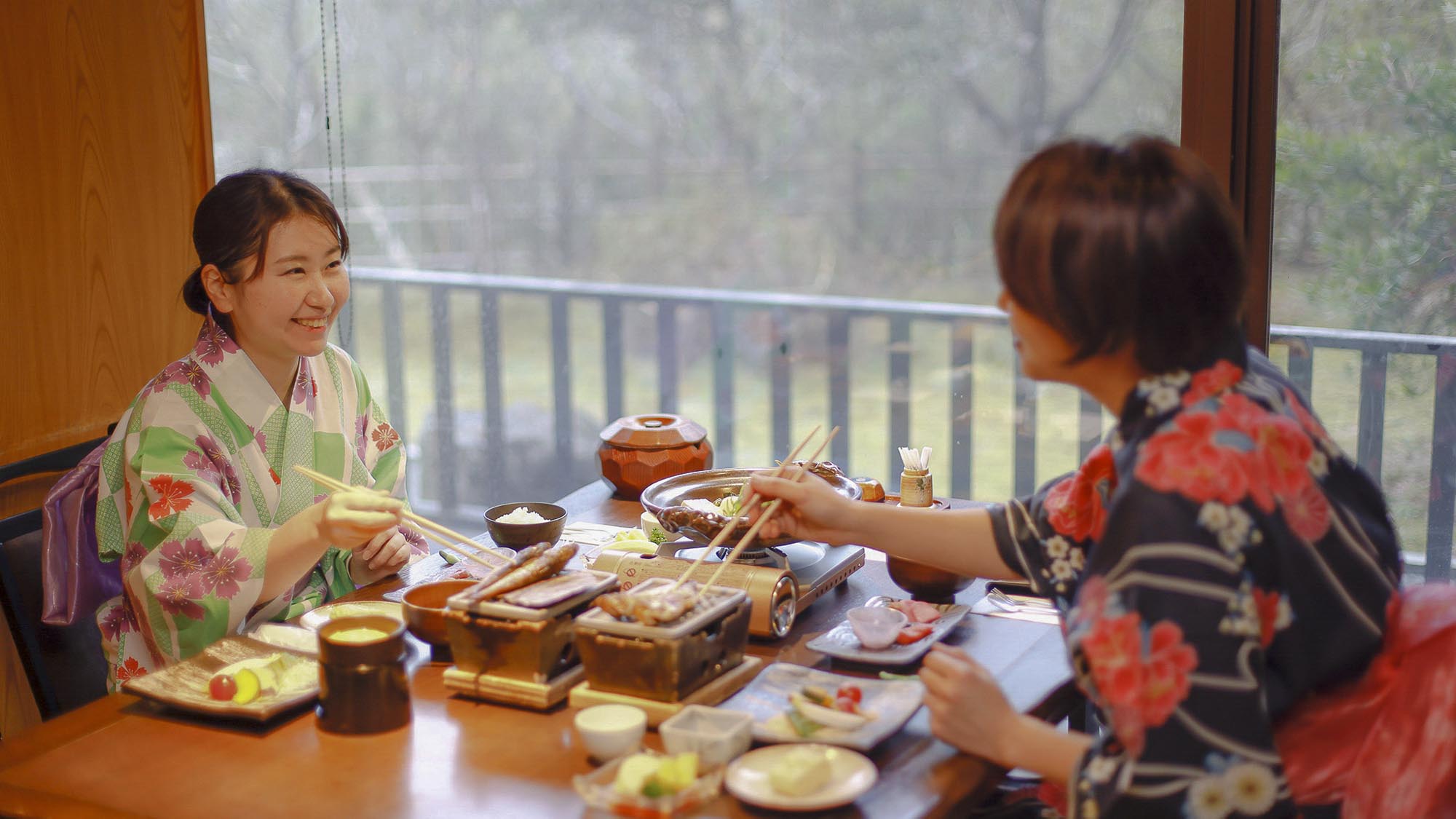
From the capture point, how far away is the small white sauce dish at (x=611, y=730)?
1.36m

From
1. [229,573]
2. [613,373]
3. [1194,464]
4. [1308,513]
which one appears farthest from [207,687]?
[613,373]

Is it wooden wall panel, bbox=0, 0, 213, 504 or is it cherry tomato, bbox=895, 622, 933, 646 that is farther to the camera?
wooden wall panel, bbox=0, 0, 213, 504

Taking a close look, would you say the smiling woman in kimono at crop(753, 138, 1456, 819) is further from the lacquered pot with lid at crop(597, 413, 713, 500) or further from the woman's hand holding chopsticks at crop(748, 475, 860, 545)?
the lacquered pot with lid at crop(597, 413, 713, 500)

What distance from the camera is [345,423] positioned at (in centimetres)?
233

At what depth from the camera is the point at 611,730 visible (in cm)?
136

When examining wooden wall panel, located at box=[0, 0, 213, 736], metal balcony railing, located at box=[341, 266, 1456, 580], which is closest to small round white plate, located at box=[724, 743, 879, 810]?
wooden wall panel, located at box=[0, 0, 213, 736]

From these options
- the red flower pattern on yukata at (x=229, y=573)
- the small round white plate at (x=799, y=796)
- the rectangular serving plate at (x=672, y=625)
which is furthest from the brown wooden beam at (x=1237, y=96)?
the red flower pattern on yukata at (x=229, y=573)

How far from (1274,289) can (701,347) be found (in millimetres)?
3130

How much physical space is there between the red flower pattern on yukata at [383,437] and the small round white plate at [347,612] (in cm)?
57

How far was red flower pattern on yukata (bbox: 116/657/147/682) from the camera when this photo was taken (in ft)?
6.66

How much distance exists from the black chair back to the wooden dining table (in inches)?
24.3

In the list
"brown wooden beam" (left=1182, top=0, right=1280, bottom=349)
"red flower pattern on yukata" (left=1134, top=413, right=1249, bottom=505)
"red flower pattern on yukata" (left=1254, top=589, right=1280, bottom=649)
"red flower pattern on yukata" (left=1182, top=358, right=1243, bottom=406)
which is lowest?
"red flower pattern on yukata" (left=1254, top=589, right=1280, bottom=649)

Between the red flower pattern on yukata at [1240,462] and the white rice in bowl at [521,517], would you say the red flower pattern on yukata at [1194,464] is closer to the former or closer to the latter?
the red flower pattern on yukata at [1240,462]

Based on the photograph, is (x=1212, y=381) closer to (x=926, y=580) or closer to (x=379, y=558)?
(x=926, y=580)
